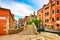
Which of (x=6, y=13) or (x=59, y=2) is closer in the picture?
(x=6, y=13)

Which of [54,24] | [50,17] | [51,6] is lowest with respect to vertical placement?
[54,24]

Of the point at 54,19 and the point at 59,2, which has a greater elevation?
the point at 59,2

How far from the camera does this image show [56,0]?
36344 mm

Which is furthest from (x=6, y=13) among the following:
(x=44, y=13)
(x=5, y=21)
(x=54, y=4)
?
(x=44, y=13)

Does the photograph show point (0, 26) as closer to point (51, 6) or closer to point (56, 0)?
point (56, 0)

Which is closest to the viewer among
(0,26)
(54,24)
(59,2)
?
(0,26)

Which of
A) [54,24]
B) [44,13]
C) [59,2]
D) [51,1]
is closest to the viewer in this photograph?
[59,2]

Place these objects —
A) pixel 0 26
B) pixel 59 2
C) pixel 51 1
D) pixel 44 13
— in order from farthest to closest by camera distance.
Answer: pixel 44 13 → pixel 51 1 → pixel 59 2 → pixel 0 26

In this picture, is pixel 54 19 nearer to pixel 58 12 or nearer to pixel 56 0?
pixel 58 12

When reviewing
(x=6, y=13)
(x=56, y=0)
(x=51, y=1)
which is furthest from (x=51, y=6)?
(x=6, y=13)

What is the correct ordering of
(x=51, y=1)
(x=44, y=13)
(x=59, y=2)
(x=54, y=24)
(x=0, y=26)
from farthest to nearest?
1. (x=44, y=13)
2. (x=51, y=1)
3. (x=54, y=24)
4. (x=59, y=2)
5. (x=0, y=26)

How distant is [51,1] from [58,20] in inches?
358

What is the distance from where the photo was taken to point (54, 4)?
38.3m

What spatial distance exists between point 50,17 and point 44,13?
6.97 meters
